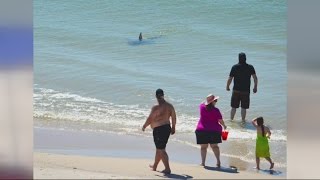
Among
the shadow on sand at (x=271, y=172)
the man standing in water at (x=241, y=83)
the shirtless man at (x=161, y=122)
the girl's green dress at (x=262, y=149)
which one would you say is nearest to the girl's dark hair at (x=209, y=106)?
the shirtless man at (x=161, y=122)

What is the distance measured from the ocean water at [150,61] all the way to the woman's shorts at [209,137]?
74 centimetres

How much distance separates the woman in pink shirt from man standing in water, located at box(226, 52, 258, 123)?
2.81 m

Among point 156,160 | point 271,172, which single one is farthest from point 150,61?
point 156,160

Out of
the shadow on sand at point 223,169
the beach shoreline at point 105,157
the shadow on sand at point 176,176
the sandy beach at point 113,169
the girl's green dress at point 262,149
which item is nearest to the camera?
the sandy beach at point 113,169

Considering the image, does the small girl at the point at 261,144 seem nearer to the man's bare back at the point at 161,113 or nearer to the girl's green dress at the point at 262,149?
the girl's green dress at the point at 262,149

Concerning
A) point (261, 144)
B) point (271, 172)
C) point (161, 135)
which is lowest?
point (271, 172)

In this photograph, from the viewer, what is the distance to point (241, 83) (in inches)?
418

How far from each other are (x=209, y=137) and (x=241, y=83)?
3.10 m

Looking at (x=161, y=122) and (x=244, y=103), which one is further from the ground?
(x=161, y=122)

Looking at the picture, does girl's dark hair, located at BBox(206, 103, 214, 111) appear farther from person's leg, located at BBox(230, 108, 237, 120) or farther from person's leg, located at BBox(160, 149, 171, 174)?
person's leg, located at BBox(230, 108, 237, 120)

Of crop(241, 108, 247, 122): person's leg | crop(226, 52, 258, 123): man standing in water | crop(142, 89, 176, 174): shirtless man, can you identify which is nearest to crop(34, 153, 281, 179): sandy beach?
crop(142, 89, 176, 174): shirtless man

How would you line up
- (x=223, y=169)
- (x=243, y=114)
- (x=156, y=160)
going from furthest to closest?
(x=243, y=114) < (x=223, y=169) < (x=156, y=160)

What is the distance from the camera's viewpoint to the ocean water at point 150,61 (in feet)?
34.4

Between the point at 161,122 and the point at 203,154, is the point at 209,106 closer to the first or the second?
the point at 203,154
